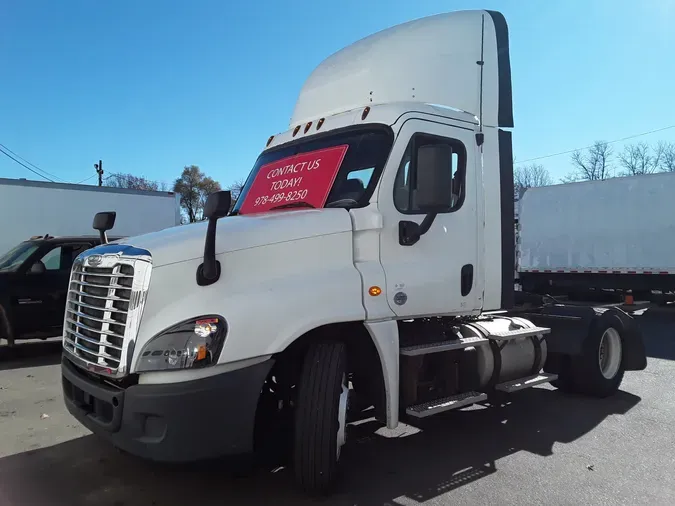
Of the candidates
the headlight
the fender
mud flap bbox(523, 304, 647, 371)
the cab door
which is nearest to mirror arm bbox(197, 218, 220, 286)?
the headlight

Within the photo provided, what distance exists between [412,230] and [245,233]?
139 cm

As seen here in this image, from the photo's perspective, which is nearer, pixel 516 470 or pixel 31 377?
Answer: pixel 516 470

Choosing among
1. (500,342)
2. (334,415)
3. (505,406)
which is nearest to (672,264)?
(505,406)

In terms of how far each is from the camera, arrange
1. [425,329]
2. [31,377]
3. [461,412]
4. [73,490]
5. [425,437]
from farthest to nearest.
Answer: [31,377] → [461,412] → [425,437] → [425,329] → [73,490]

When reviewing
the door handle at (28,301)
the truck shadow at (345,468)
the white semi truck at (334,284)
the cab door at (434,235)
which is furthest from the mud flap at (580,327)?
the door handle at (28,301)

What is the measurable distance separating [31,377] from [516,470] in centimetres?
660

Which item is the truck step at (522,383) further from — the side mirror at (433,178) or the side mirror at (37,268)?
the side mirror at (37,268)

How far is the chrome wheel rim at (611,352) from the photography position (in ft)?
22.5

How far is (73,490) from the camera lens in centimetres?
386

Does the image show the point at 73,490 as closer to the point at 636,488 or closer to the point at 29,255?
the point at 636,488

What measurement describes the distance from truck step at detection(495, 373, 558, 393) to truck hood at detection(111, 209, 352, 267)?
250 centimetres

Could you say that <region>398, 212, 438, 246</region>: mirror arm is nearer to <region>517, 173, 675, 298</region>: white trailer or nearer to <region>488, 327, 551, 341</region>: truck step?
<region>488, 327, 551, 341</region>: truck step

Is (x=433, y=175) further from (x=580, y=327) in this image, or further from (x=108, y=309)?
(x=580, y=327)

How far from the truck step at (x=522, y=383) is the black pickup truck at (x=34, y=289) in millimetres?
6920
